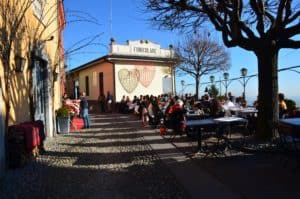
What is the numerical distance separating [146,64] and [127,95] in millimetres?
2723

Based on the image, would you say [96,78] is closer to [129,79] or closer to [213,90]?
[129,79]

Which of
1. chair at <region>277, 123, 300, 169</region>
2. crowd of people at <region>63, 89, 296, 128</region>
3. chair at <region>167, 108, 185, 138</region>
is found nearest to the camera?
chair at <region>277, 123, 300, 169</region>

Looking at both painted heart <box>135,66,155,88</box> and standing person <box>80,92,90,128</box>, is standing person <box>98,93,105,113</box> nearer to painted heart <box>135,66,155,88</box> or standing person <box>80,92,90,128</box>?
painted heart <box>135,66,155,88</box>

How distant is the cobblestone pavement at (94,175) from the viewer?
613cm

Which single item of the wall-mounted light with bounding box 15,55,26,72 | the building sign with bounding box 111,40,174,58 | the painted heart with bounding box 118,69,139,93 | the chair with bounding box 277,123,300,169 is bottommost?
the chair with bounding box 277,123,300,169

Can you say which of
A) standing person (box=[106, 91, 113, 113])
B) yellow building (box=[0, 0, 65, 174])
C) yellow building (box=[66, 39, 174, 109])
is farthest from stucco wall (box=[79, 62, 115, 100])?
yellow building (box=[0, 0, 65, 174])

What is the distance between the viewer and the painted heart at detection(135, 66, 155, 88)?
96.6ft

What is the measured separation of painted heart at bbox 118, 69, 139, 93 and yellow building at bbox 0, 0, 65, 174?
13084mm

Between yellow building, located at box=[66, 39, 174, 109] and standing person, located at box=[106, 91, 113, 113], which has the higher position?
yellow building, located at box=[66, 39, 174, 109]

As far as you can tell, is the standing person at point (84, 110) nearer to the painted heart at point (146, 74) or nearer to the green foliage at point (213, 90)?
the green foliage at point (213, 90)

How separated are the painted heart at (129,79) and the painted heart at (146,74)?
371mm

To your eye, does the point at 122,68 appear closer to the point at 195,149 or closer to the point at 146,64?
the point at 146,64

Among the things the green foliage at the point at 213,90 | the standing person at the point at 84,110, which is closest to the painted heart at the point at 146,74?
the green foliage at the point at 213,90

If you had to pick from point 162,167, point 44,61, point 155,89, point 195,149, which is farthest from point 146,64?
point 162,167
